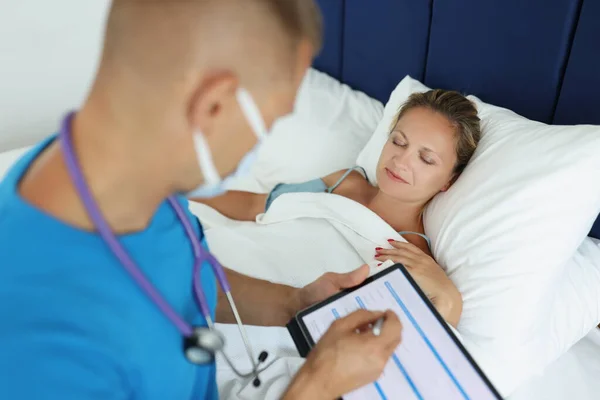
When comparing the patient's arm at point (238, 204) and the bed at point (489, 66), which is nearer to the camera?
the bed at point (489, 66)

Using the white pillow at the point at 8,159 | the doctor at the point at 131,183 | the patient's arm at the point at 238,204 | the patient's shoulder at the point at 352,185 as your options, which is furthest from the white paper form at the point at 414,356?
the white pillow at the point at 8,159

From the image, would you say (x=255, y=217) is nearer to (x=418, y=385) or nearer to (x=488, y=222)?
(x=488, y=222)

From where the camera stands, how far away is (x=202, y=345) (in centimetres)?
63

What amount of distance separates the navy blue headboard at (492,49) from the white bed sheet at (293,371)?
36cm

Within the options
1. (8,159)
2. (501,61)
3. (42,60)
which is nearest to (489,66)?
(501,61)

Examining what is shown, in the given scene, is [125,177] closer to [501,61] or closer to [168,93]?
[168,93]

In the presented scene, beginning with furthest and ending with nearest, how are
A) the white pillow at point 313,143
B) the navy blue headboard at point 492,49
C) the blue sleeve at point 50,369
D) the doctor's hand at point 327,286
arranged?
the white pillow at point 313,143 → the navy blue headboard at point 492,49 → the doctor's hand at point 327,286 → the blue sleeve at point 50,369

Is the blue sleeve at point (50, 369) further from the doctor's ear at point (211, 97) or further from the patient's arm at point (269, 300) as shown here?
the patient's arm at point (269, 300)

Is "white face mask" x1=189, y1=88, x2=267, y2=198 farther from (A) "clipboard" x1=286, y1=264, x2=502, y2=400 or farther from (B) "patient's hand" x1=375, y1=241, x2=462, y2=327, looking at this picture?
(B) "patient's hand" x1=375, y1=241, x2=462, y2=327

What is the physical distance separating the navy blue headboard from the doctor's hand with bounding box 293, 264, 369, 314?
0.76m

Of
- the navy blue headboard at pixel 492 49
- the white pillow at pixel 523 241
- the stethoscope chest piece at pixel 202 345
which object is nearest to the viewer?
the stethoscope chest piece at pixel 202 345

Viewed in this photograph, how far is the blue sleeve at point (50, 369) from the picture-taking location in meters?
0.50

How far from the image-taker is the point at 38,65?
197cm

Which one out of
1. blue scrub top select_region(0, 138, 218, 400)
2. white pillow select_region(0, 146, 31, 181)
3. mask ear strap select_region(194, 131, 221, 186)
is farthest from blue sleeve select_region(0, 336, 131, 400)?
white pillow select_region(0, 146, 31, 181)
